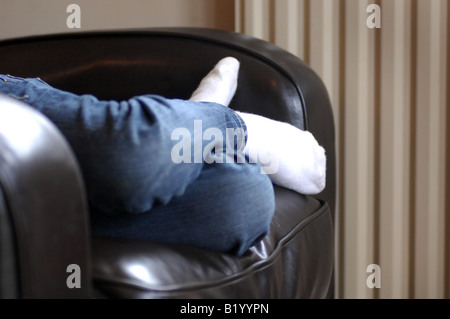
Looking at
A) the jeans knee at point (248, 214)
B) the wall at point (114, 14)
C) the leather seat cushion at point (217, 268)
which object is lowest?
the leather seat cushion at point (217, 268)

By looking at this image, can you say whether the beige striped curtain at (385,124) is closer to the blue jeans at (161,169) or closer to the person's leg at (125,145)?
the blue jeans at (161,169)

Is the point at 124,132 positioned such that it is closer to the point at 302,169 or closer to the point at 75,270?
the point at 75,270

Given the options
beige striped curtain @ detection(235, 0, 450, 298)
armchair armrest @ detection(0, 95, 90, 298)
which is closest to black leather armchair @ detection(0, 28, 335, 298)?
armchair armrest @ detection(0, 95, 90, 298)

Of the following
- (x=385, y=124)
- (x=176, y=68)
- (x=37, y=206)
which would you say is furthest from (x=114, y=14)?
(x=37, y=206)

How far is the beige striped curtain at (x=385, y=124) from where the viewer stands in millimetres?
1541

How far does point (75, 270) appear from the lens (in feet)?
1.84

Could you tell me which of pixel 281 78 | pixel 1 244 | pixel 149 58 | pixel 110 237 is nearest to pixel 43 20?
pixel 149 58

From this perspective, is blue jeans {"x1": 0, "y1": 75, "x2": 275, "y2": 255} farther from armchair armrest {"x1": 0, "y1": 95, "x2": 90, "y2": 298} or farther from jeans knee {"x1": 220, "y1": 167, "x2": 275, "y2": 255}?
armchair armrest {"x1": 0, "y1": 95, "x2": 90, "y2": 298}

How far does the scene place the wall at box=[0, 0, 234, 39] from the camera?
68.7 inches

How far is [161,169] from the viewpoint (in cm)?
67

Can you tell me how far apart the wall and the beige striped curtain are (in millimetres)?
126

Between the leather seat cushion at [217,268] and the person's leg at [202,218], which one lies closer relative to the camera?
the leather seat cushion at [217,268]

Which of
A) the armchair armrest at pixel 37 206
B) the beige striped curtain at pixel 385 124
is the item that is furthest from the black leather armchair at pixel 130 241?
the beige striped curtain at pixel 385 124
